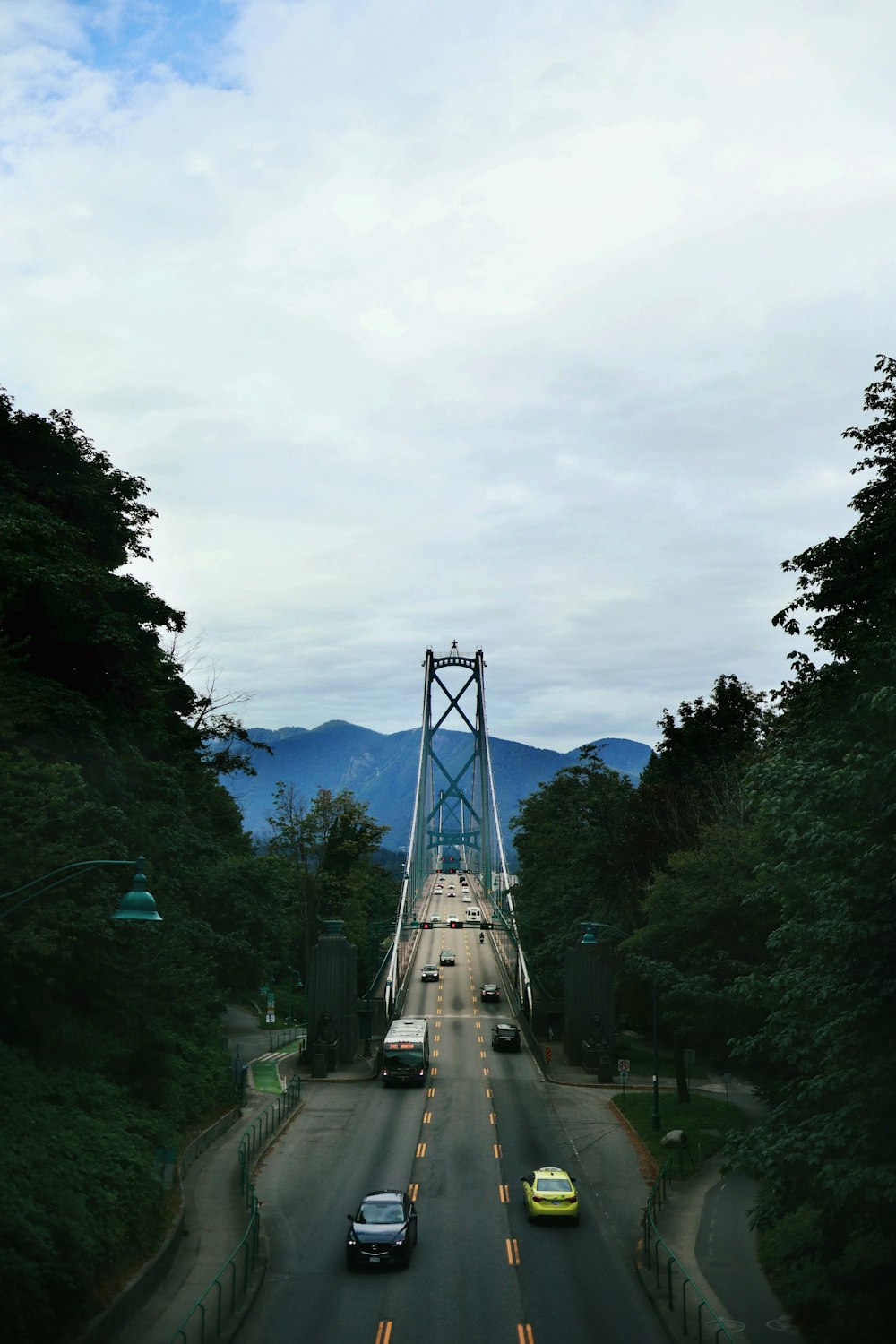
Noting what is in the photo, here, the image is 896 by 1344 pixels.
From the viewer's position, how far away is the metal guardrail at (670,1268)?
21.3 meters

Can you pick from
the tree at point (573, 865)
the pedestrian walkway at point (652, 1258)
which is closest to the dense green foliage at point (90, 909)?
the pedestrian walkway at point (652, 1258)

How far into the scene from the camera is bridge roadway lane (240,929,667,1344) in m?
22.8

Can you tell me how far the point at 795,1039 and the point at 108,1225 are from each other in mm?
14035

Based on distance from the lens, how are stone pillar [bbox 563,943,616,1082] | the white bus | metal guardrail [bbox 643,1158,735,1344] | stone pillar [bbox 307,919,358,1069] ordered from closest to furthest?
metal guardrail [bbox 643,1158,735,1344]
the white bus
stone pillar [bbox 563,943,616,1082]
stone pillar [bbox 307,919,358,1069]

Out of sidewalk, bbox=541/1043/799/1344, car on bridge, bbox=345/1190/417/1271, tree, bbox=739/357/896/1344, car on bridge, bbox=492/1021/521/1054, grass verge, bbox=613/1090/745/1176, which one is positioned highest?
tree, bbox=739/357/896/1344

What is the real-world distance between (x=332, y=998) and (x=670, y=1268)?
37.1m

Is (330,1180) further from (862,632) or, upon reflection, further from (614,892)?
(614,892)

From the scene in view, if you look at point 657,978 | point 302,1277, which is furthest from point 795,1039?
point 657,978

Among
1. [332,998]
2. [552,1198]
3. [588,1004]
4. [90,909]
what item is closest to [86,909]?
[90,909]

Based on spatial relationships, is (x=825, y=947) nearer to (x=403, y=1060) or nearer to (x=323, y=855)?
(x=403, y=1060)

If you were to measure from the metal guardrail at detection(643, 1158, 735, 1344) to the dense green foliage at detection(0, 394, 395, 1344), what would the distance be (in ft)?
36.6

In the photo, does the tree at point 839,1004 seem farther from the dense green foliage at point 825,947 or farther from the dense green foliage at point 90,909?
the dense green foliage at point 90,909

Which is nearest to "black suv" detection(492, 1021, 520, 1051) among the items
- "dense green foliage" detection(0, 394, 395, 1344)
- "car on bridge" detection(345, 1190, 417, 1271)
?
"dense green foliage" detection(0, 394, 395, 1344)

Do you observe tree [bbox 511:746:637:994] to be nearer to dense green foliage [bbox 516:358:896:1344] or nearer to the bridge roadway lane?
the bridge roadway lane
